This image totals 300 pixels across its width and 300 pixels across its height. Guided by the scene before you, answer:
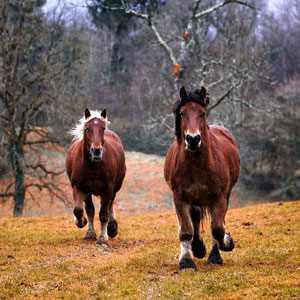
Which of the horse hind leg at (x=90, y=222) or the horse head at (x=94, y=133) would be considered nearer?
the horse head at (x=94, y=133)

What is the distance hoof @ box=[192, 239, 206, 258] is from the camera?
746 cm

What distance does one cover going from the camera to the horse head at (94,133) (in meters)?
8.81

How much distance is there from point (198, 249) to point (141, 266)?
3.46 feet

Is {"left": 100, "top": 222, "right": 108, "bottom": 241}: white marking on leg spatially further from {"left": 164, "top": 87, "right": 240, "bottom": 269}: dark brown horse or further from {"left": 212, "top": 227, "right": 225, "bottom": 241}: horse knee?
{"left": 212, "top": 227, "right": 225, "bottom": 241}: horse knee

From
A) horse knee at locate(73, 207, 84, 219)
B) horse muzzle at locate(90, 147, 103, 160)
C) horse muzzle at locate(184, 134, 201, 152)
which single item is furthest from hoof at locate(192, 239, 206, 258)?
horse knee at locate(73, 207, 84, 219)

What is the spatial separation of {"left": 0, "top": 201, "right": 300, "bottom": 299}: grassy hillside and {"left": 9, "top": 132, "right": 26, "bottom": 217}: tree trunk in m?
8.60

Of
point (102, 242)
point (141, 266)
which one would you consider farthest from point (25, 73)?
point (141, 266)

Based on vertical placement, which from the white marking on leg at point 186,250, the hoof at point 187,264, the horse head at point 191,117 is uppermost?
the horse head at point 191,117

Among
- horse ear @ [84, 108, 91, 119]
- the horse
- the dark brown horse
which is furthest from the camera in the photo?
horse ear @ [84, 108, 91, 119]

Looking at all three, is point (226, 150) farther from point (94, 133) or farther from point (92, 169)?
point (92, 169)

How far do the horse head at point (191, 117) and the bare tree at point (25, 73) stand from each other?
49.7ft

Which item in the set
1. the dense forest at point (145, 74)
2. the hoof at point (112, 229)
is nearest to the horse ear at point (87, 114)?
the hoof at point (112, 229)

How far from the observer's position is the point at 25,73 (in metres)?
21.6

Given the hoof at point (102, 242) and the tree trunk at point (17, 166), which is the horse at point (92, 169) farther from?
the tree trunk at point (17, 166)
